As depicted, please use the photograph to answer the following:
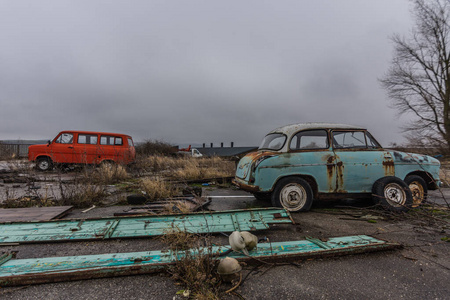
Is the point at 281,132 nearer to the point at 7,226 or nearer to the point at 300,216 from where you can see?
the point at 300,216

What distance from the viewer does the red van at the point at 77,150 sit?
1073 centimetres

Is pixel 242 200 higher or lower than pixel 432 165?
lower

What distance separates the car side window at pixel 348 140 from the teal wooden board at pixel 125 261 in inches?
89.1

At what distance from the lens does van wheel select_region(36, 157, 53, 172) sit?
10.9 meters

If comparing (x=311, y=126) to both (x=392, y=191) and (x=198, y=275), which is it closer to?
(x=392, y=191)

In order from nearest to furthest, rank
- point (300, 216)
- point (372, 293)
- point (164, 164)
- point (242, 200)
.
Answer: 1. point (372, 293)
2. point (300, 216)
3. point (242, 200)
4. point (164, 164)

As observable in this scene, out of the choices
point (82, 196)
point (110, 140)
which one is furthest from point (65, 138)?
point (82, 196)

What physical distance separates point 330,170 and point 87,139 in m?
11.1

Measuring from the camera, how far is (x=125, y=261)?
2.45 metres

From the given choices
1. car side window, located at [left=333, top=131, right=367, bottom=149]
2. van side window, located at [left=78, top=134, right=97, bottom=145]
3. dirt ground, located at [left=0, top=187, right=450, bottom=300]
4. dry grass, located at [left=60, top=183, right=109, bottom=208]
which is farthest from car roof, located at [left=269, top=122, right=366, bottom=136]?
van side window, located at [left=78, top=134, right=97, bottom=145]

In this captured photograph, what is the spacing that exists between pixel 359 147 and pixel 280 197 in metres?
2.06

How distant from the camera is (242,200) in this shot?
606 centimetres

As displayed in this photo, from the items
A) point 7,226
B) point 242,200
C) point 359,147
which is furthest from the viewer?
point 242,200

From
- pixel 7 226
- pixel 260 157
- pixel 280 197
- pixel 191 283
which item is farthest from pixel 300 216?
pixel 7 226
